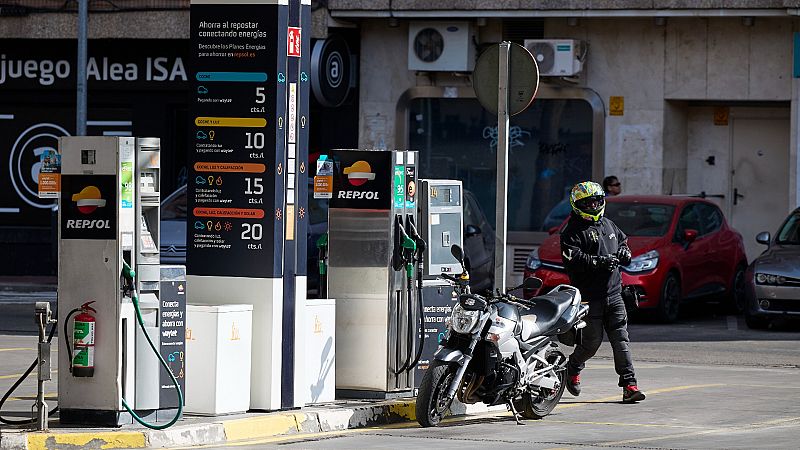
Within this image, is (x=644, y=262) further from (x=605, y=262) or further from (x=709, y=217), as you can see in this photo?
(x=605, y=262)

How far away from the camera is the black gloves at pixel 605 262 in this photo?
12141 mm

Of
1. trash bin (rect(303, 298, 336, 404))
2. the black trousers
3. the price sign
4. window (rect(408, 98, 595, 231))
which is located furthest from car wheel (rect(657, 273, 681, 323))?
the price sign

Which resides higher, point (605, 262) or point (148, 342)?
point (605, 262)

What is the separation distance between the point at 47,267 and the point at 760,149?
1154 cm

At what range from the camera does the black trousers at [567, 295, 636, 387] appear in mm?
12273

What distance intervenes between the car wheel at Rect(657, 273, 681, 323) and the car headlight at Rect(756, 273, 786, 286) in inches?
45.0

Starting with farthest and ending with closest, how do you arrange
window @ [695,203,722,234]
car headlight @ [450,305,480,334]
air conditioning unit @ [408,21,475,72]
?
1. air conditioning unit @ [408,21,475,72]
2. window @ [695,203,722,234]
3. car headlight @ [450,305,480,334]

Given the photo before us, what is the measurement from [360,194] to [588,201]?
6.14ft

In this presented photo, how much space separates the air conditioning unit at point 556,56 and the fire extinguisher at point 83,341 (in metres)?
15.4


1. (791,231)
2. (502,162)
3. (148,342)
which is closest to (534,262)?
(791,231)

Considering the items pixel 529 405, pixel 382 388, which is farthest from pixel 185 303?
pixel 529 405

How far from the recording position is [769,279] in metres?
18.6

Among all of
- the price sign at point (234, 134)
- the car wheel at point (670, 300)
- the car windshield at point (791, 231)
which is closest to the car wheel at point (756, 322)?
the car wheel at point (670, 300)

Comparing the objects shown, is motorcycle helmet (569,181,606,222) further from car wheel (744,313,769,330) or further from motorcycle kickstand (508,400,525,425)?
car wheel (744,313,769,330)
